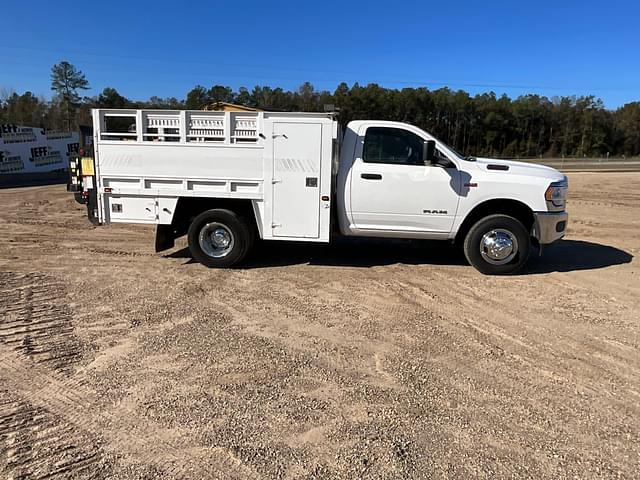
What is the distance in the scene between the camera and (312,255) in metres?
8.41

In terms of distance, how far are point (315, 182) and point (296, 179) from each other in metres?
0.28

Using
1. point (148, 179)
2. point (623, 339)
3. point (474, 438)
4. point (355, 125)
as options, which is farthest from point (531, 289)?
point (148, 179)

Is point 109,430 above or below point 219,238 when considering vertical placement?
below

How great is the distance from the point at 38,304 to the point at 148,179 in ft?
7.83

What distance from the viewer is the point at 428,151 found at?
683 cm

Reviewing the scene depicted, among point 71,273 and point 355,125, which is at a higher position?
point 355,125

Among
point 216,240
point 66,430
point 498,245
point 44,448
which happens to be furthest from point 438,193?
point 44,448

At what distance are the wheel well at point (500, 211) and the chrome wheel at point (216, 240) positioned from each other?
3456mm

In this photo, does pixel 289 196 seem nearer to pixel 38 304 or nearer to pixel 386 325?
pixel 386 325

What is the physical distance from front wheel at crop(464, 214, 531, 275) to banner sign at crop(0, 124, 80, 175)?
2746cm

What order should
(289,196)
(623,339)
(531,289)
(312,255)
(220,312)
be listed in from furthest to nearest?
(312,255), (289,196), (531,289), (220,312), (623,339)

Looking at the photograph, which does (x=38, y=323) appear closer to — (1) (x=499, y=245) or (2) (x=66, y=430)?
(2) (x=66, y=430)

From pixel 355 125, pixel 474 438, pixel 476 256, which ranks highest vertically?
pixel 355 125

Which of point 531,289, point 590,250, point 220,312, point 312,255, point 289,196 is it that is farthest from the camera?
point 590,250
